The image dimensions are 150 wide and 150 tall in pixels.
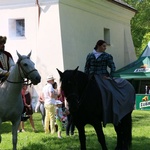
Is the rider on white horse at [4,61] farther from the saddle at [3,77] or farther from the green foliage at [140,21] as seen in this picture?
the green foliage at [140,21]

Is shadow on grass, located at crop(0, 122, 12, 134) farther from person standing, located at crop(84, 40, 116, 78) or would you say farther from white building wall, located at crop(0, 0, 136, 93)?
person standing, located at crop(84, 40, 116, 78)

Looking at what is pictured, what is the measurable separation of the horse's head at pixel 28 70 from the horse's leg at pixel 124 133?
2461 mm

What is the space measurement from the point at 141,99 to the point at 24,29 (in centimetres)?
825

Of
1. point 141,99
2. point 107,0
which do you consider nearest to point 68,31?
point 107,0

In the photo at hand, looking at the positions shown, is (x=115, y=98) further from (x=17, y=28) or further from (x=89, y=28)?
(x=89, y=28)

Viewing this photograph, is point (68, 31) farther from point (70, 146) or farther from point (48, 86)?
point (70, 146)

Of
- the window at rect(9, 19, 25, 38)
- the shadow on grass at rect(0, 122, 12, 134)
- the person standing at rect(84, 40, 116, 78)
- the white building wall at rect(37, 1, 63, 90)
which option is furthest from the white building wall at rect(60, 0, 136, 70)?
the person standing at rect(84, 40, 116, 78)

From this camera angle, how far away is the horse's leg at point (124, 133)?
8392 millimetres

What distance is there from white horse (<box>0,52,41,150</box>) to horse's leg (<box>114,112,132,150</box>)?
2.32 meters

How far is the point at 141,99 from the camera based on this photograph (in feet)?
74.7

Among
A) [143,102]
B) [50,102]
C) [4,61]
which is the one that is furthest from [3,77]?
[143,102]

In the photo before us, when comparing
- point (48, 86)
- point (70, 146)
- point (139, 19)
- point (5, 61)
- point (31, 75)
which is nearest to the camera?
point (31, 75)

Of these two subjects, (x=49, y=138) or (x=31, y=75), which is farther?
(x=49, y=138)

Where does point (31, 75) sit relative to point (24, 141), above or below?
above
